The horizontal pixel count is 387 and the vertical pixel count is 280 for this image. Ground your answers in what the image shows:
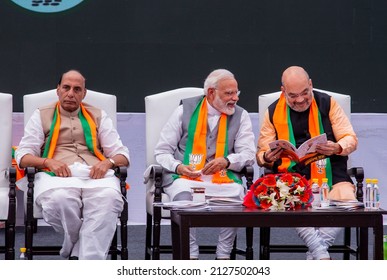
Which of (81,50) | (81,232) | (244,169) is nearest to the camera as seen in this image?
(81,232)

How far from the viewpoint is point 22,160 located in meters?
5.53

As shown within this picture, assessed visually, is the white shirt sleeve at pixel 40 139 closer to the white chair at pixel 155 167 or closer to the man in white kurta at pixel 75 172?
the man in white kurta at pixel 75 172

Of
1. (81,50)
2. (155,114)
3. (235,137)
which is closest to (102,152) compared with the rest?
(155,114)

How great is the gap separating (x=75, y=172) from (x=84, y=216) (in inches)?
11.9

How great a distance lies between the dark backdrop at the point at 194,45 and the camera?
7387mm

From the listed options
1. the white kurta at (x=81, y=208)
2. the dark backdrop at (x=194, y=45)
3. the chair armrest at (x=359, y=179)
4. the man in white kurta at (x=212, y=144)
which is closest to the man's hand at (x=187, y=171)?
the man in white kurta at (x=212, y=144)

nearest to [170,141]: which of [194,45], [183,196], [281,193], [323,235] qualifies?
[183,196]

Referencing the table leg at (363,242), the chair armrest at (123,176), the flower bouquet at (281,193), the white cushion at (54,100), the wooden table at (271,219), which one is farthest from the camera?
the white cushion at (54,100)

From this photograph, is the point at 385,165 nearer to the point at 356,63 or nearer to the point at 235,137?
the point at 356,63

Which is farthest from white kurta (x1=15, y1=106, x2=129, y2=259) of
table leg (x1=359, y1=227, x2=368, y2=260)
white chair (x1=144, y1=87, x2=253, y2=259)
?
table leg (x1=359, y1=227, x2=368, y2=260)

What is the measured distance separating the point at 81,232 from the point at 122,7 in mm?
2627

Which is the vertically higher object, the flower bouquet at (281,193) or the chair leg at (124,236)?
the flower bouquet at (281,193)

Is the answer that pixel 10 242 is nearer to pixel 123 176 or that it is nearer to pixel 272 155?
pixel 123 176

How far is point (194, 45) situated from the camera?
7.50 m
